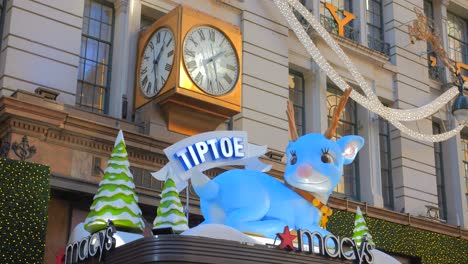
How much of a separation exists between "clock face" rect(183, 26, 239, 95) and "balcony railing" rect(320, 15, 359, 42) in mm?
5413

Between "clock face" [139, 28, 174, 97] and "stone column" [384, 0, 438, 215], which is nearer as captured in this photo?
"clock face" [139, 28, 174, 97]

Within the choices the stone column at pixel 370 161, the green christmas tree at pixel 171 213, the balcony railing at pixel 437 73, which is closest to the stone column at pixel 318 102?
the stone column at pixel 370 161

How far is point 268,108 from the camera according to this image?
1759cm

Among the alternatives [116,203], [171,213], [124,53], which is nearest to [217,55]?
[124,53]

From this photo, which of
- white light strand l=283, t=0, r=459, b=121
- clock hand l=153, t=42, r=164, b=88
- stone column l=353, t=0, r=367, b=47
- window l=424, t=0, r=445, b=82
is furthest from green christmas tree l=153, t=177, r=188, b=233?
window l=424, t=0, r=445, b=82

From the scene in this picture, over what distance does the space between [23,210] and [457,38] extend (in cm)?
1698

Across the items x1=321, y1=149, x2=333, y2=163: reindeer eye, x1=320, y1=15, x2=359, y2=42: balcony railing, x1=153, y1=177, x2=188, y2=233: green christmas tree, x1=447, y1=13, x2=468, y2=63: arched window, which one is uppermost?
x1=447, y1=13, x2=468, y2=63: arched window

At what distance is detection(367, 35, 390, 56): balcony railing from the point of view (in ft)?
71.0

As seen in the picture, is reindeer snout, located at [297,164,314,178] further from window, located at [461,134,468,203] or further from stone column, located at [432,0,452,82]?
stone column, located at [432,0,452,82]

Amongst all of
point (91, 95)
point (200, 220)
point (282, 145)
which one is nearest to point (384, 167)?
point (282, 145)

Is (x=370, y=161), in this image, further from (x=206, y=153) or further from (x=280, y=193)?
(x=280, y=193)

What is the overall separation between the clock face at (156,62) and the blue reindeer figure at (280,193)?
3985 millimetres

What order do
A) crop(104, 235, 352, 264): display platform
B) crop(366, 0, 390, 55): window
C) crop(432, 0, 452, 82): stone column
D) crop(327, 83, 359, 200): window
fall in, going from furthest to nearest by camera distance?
crop(432, 0, 452, 82): stone column, crop(366, 0, 390, 55): window, crop(327, 83, 359, 200): window, crop(104, 235, 352, 264): display platform

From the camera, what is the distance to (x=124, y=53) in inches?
613
